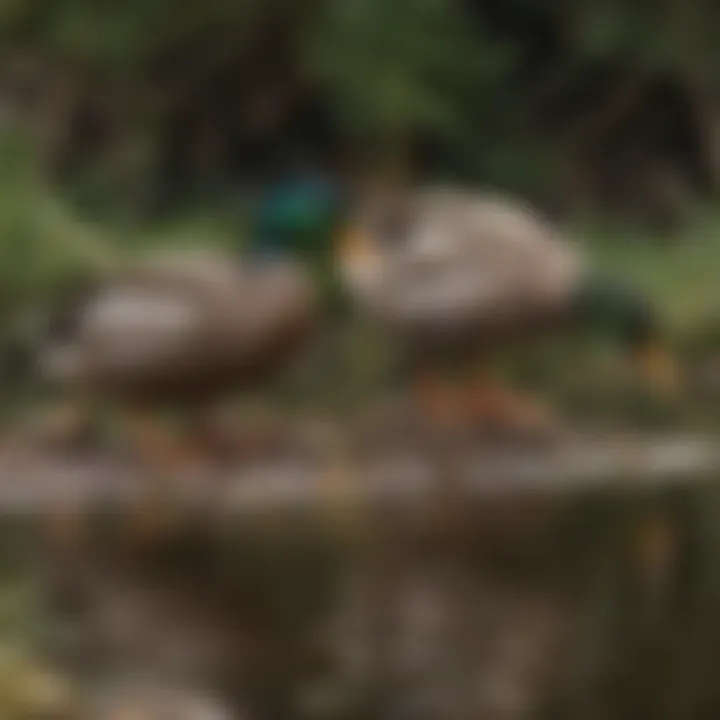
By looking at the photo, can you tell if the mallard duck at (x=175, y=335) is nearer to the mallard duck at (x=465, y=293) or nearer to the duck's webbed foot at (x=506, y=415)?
the mallard duck at (x=465, y=293)

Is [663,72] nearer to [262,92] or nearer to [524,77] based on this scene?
[524,77]

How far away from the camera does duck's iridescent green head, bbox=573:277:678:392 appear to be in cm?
949

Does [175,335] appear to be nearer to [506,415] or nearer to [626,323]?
[506,415]

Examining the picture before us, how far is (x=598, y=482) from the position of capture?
796 centimetres

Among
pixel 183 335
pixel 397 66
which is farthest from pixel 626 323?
pixel 397 66

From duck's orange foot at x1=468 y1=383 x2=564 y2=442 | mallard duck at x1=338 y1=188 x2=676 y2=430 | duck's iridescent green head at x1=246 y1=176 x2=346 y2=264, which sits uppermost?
duck's iridescent green head at x1=246 y1=176 x2=346 y2=264

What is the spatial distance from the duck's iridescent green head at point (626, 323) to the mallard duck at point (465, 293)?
Answer: 27 cm

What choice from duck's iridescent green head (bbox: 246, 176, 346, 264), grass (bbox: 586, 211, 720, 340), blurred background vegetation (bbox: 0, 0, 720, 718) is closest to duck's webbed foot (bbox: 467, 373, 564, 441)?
duck's iridescent green head (bbox: 246, 176, 346, 264)

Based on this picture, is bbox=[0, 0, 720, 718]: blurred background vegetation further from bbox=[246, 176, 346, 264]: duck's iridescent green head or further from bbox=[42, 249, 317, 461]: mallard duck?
bbox=[42, 249, 317, 461]: mallard duck

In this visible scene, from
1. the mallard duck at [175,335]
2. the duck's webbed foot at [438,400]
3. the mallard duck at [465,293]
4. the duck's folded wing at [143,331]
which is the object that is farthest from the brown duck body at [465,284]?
the duck's folded wing at [143,331]

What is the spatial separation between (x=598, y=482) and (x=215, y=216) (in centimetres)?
446

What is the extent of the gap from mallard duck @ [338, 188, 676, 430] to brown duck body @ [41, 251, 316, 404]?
1.19 feet

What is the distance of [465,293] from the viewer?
855 centimetres

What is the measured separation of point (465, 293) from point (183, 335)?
0.90 m
